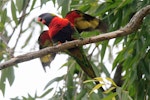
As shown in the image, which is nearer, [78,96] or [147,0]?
[147,0]

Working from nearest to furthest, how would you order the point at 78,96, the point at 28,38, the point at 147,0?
the point at 147,0 < the point at 78,96 < the point at 28,38

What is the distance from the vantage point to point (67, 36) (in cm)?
156

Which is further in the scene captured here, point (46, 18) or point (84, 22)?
point (46, 18)

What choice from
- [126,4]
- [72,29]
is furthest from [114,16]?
[72,29]

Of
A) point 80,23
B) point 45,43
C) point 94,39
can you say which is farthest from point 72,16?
point 94,39

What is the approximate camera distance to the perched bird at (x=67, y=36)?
153 cm

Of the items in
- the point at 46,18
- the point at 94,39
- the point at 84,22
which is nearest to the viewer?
the point at 94,39

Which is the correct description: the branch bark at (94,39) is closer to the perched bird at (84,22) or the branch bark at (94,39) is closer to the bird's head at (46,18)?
the perched bird at (84,22)

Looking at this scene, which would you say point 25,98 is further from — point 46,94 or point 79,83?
point 79,83

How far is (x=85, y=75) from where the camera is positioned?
5.59 ft

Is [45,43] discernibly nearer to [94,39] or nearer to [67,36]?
[67,36]

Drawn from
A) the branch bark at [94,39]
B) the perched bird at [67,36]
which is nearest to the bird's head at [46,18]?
the perched bird at [67,36]

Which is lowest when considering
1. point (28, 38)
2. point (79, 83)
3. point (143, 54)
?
point (28, 38)

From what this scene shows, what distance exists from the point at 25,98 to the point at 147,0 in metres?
0.67
